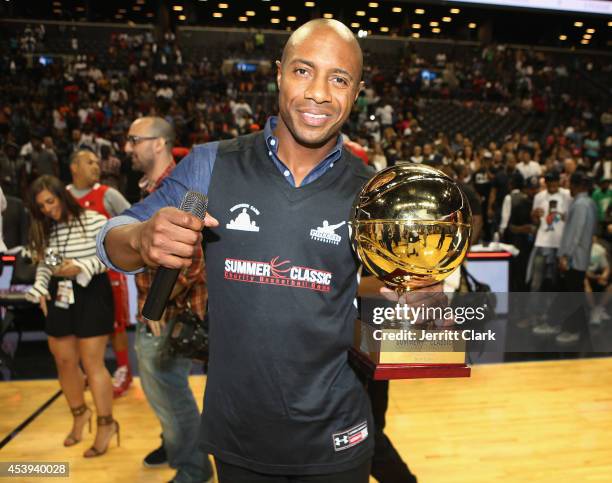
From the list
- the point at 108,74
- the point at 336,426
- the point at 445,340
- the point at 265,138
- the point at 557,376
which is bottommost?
the point at 557,376

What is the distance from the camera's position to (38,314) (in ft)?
17.4

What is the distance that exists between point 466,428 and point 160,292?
287 cm

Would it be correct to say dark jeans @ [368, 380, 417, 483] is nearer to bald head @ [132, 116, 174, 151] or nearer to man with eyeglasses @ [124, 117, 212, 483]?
man with eyeglasses @ [124, 117, 212, 483]

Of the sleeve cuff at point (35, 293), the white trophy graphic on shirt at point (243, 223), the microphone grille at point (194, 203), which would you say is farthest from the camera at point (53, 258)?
the microphone grille at point (194, 203)

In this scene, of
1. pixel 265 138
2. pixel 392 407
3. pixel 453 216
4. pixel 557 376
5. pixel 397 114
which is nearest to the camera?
pixel 453 216

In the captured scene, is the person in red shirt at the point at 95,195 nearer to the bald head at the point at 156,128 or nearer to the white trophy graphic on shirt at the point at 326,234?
the bald head at the point at 156,128

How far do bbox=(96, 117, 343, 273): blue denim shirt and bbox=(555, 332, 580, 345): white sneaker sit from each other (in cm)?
438

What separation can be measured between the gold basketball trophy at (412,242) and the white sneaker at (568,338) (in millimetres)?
4464

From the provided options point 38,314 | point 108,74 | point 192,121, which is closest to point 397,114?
point 192,121

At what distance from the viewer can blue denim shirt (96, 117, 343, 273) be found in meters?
1.25

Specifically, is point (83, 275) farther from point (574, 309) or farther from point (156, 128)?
point (574, 309)

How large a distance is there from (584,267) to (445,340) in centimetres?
454

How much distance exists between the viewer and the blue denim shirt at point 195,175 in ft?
4.10

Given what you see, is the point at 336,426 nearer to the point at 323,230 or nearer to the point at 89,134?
the point at 323,230
